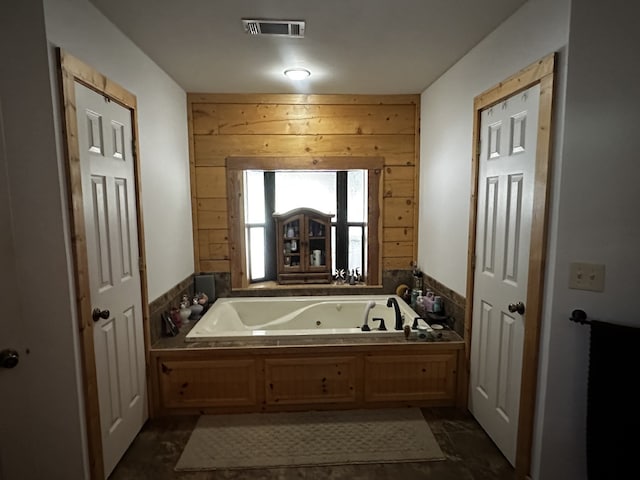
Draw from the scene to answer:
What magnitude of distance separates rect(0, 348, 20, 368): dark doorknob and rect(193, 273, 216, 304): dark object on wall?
198cm

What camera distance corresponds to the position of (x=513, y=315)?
1884mm

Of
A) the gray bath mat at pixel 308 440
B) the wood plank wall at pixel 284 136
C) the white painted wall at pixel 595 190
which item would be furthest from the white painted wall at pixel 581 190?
the wood plank wall at pixel 284 136

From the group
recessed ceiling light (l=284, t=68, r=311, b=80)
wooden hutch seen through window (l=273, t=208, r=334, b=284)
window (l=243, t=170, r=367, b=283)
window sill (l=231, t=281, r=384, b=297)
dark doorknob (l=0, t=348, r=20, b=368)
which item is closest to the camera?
dark doorknob (l=0, t=348, r=20, b=368)

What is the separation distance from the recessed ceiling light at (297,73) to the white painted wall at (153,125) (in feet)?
3.07

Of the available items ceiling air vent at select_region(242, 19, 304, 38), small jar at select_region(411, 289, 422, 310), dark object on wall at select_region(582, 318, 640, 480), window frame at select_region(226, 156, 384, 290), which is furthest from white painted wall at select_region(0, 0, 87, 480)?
small jar at select_region(411, 289, 422, 310)

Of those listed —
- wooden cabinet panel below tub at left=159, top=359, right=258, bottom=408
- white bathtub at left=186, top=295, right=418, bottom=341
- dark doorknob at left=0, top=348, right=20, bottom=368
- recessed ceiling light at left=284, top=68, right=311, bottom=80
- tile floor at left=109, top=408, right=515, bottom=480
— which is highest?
recessed ceiling light at left=284, top=68, right=311, bottom=80

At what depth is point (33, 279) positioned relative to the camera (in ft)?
4.91

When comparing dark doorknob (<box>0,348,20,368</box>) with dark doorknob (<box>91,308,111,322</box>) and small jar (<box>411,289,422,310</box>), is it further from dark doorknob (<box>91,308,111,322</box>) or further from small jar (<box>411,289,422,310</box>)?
small jar (<box>411,289,422,310</box>)

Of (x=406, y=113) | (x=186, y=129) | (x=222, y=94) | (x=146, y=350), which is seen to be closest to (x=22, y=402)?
(x=146, y=350)

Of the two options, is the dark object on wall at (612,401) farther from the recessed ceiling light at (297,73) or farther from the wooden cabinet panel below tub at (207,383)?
the recessed ceiling light at (297,73)

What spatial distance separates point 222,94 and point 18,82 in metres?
1.91

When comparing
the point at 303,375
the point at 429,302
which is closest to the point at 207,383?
the point at 303,375

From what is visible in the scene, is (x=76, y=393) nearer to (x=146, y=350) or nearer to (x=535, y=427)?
(x=146, y=350)

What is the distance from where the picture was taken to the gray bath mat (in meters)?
2.01
